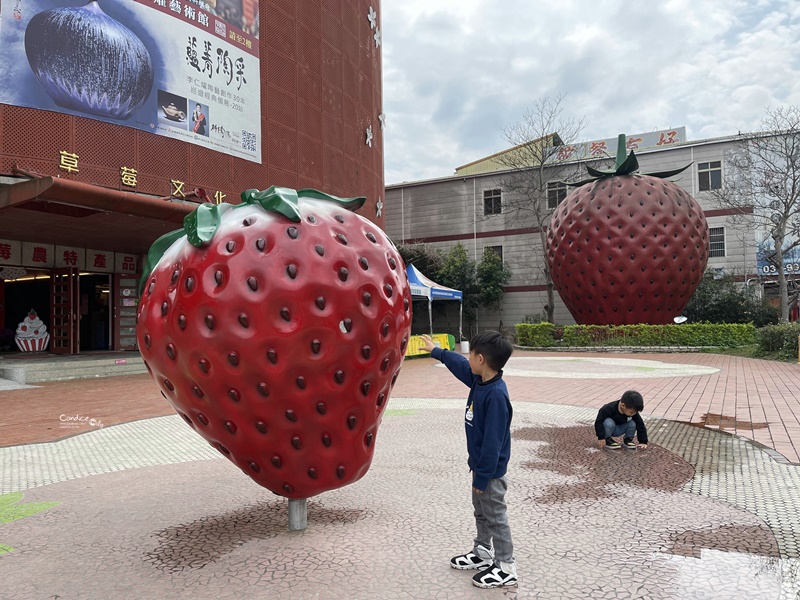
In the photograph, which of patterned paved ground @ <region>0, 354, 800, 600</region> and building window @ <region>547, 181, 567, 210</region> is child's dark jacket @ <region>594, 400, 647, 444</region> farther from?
building window @ <region>547, 181, 567, 210</region>

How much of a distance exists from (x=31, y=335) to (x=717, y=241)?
27.9 m

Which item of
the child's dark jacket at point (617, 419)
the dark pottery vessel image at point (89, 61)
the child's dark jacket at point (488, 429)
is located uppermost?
the dark pottery vessel image at point (89, 61)

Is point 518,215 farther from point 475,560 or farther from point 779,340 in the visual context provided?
point 475,560

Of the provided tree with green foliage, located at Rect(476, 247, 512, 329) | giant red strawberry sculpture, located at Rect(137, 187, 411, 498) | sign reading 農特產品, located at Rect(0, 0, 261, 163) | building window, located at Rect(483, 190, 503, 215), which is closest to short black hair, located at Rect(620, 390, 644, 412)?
giant red strawberry sculpture, located at Rect(137, 187, 411, 498)

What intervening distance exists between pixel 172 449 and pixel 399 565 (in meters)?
3.71

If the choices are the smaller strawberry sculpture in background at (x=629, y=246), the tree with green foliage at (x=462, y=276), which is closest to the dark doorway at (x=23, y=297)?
the smaller strawberry sculpture in background at (x=629, y=246)

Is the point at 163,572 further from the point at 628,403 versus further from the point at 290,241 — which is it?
the point at 628,403

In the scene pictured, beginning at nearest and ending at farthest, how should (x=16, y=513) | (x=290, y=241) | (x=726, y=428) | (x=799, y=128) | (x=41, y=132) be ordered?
(x=290, y=241) → (x=16, y=513) → (x=726, y=428) → (x=41, y=132) → (x=799, y=128)

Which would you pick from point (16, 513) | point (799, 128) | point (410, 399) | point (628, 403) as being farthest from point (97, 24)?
point (799, 128)

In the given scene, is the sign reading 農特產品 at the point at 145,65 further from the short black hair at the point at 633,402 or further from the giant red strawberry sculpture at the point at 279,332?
the short black hair at the point at 633,402

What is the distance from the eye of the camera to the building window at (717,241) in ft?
90.4

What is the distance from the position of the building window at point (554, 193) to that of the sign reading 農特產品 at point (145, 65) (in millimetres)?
18468

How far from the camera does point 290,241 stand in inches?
108

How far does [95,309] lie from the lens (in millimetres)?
18625
